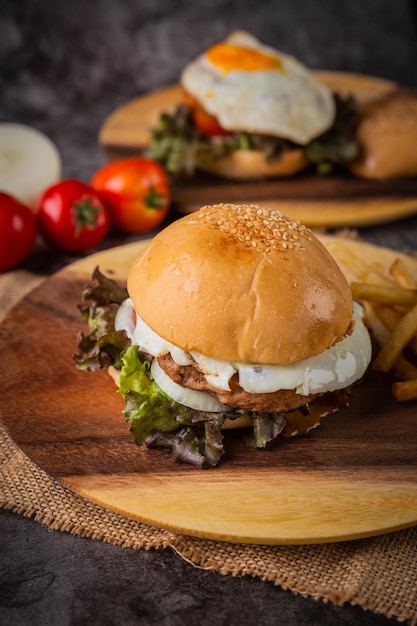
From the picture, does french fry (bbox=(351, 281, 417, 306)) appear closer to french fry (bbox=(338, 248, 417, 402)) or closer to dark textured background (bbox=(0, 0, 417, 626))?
french fry (bbox=(338, 248, 417, 402))

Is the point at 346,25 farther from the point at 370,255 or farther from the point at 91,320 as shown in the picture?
the point at 91,320

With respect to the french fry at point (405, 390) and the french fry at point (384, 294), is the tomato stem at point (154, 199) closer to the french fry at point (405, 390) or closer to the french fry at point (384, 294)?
the french fry at point (384, 294)

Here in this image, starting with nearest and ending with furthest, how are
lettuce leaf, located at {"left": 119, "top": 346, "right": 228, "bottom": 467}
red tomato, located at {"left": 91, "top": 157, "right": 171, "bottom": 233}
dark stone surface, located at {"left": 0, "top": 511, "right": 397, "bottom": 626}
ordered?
1. dark stone surface, located at {"left": 0, "top": 511, "right": 397, "bottom": 626}
2. lettuce leaf, located at {"left": 119, "top": 346, "right": 228, "bottom": 467}
3. red tomato, located at {"left": 91, "top": 157, "right": 171, "bottom": 233}

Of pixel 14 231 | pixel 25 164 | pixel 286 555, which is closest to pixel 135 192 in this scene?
pixel 25 164

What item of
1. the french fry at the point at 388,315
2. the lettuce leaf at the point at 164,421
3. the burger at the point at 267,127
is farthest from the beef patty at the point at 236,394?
the burger at the point at 267,127

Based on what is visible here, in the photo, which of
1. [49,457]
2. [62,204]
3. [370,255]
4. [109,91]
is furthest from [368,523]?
[109,91]

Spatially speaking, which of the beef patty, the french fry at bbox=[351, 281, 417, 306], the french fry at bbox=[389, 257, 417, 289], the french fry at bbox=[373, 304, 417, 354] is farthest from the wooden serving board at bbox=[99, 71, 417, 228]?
the beef patty
